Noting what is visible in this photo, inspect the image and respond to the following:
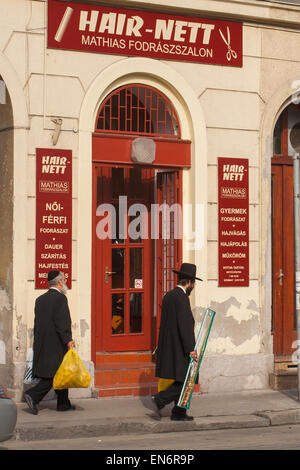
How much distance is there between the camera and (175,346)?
35.7 feet

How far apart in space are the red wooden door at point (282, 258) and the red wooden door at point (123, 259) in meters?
1.96

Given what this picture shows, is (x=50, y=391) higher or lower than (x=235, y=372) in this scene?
lower

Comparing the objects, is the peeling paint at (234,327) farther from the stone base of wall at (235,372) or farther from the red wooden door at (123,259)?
the red wooden door at (123,259)

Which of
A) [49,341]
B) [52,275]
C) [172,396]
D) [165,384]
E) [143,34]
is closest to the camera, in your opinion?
[172,396]

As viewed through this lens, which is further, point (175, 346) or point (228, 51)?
point (228, 51)

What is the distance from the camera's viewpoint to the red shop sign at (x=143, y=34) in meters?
12.3

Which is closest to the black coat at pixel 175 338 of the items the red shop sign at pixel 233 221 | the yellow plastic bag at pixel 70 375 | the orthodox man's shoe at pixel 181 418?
the orthodox man's shoe at pixel 181 418

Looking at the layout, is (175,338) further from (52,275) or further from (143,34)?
(143,34)

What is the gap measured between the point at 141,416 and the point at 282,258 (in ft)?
13.4

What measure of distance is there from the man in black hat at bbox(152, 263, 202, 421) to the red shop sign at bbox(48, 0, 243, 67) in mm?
3540

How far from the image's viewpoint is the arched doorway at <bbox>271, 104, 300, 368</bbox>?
1395 centimetres

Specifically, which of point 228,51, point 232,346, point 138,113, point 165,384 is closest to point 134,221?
point 138,113
